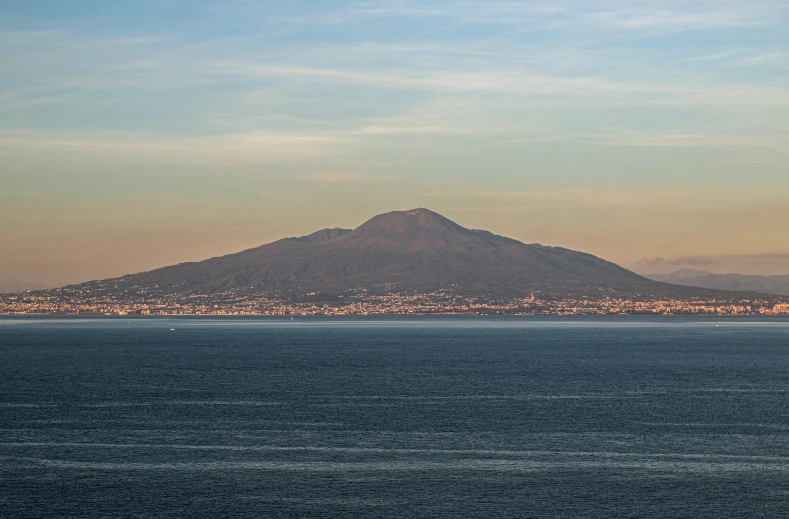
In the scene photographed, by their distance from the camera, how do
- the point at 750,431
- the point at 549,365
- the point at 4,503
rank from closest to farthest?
1. the point at 4,503
2. the point at 750,431
3. the point at 549,365

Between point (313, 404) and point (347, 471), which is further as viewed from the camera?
point (313, 404)

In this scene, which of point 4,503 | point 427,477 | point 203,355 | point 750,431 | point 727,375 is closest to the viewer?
point 4,503

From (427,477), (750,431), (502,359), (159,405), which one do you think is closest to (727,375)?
(502,359)

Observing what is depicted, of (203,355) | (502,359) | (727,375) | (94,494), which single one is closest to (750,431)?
(94,494)

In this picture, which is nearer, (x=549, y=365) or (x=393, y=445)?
(x=393, y=445)

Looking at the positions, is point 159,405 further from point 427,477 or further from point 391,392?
point 427,477

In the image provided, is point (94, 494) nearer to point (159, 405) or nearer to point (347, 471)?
point (347, 471)
